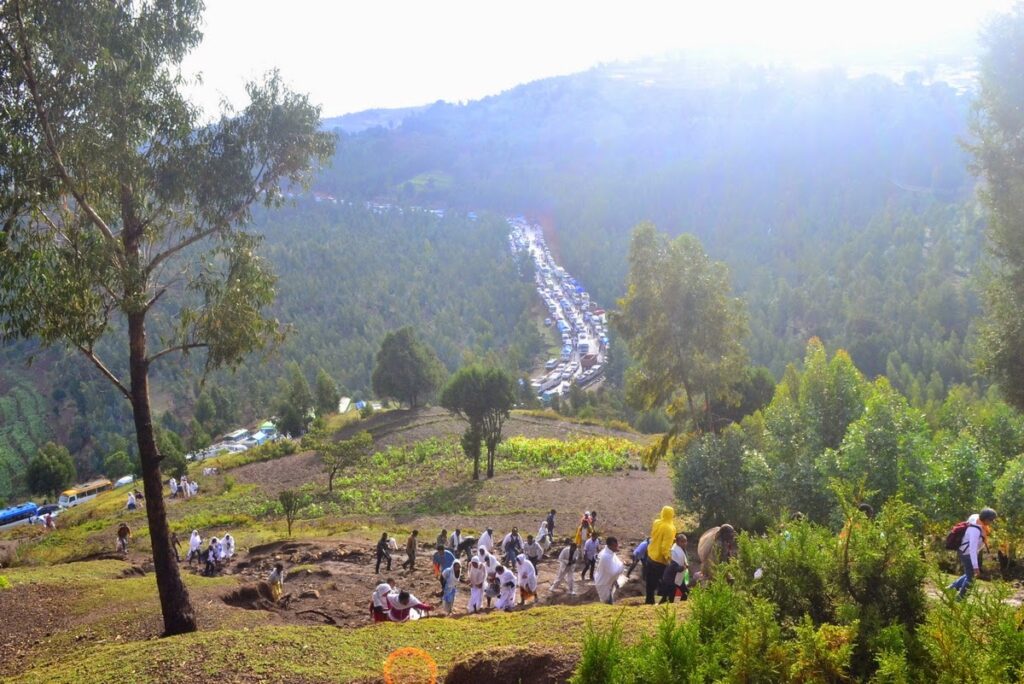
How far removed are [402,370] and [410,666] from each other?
4842cm

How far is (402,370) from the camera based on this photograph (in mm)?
56125

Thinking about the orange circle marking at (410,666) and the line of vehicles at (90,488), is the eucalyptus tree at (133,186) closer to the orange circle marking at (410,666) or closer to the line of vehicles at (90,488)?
the orange circle marking at (410,666)

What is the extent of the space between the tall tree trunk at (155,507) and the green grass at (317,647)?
109 centimetres

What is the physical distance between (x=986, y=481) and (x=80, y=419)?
11483 cm

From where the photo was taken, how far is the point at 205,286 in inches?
465

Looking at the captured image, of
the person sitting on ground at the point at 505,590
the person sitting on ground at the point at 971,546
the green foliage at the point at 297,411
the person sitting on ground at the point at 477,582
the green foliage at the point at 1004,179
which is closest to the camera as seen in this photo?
the person sitting on ground at the point at 971,546

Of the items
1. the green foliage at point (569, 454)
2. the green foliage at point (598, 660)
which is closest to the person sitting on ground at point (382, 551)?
the green foliage at point (598, 660)

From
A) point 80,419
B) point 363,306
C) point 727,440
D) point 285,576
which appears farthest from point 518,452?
point 363,306

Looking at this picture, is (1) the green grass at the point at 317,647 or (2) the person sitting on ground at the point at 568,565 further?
(2) the person sitting on ground at the point at 568,565

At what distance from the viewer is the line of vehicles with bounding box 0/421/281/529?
46469mm

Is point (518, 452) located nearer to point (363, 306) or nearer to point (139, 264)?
point (139, 264)

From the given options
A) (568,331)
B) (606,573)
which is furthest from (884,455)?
(568,331)

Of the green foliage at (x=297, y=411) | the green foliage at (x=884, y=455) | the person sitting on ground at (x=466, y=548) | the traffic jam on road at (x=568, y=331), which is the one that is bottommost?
the traffic jam on road at (x=568, y=331)

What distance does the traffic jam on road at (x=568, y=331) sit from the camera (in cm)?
11156
